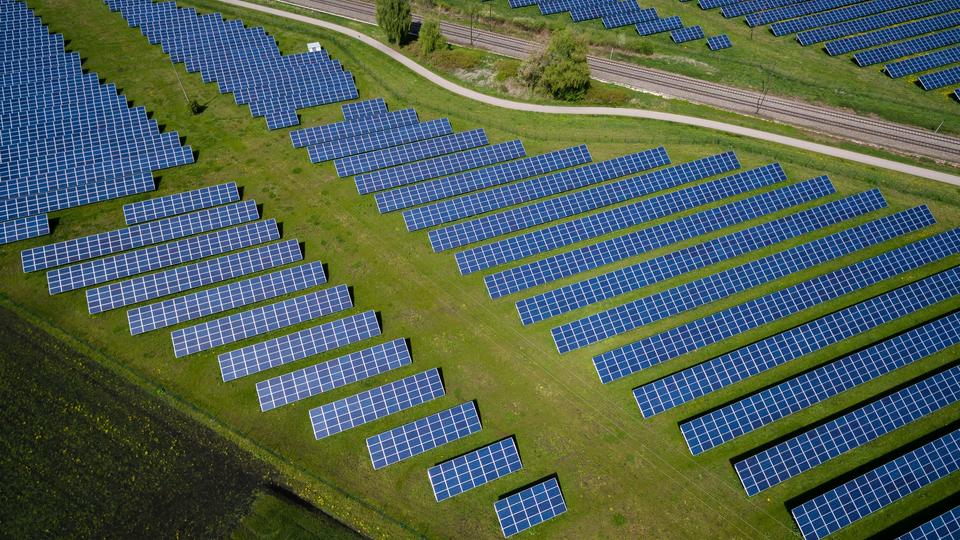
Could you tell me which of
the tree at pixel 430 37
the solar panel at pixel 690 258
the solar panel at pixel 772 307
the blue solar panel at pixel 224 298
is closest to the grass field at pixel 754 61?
the tree at pixel 430 37

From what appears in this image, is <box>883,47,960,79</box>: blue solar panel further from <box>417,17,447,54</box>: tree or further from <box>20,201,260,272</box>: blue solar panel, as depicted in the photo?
<box>20,201,260,272</box>: blue solar panel

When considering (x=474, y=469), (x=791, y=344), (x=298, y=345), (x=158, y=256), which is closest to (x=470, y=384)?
(x=474, y=469)

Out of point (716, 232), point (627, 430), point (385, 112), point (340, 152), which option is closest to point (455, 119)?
point (385, 112)

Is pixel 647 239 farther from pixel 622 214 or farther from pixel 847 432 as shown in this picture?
pixel 847 432

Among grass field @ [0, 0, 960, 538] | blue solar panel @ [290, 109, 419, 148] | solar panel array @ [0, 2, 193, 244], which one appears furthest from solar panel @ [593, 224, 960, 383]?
solar panel array @ [0, 2, 193, 244]

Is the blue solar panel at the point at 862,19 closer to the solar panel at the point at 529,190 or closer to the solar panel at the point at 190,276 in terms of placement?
the solar panel at the point at 529,190

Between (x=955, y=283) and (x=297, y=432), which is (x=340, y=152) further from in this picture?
(x=955, y=283)

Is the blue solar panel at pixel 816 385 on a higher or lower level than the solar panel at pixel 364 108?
lower
